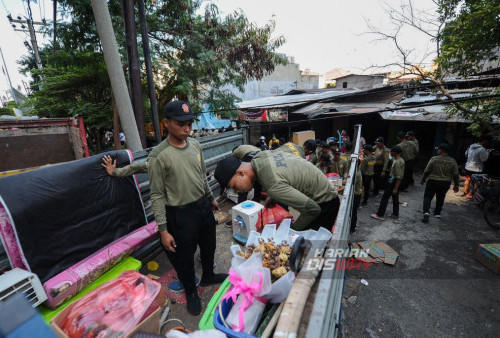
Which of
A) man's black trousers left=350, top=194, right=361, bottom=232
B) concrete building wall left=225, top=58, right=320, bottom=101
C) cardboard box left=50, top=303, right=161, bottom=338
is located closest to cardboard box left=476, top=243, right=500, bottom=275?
man's black trousers left=350, top=194, right=361, bottom=232

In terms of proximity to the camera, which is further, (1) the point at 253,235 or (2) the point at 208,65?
(2) the point at 208,65

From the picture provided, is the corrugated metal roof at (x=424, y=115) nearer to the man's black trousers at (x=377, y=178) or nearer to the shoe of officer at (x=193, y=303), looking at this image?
the man's black trousers at (x=377, y=178)

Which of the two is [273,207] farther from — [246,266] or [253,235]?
[246,266]

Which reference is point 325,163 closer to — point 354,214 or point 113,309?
point 354,214

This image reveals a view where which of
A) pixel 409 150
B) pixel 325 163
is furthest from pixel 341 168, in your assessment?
pixel 409 150

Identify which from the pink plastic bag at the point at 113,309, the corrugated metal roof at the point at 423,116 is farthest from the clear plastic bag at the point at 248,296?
the corrugated metal roof at the point at 423,116

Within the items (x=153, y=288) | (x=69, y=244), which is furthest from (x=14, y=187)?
(x=153, y=288)

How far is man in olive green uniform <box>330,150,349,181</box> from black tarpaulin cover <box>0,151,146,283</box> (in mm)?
4684

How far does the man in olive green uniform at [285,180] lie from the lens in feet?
6.64

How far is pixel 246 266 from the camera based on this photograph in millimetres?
1446

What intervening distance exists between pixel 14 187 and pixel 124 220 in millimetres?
1305

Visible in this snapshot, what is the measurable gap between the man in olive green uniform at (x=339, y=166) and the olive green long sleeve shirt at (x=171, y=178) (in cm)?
436

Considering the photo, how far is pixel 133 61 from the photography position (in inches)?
165

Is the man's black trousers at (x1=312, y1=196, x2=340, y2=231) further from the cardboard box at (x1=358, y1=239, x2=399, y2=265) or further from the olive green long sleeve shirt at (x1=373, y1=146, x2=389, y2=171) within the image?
the olive green long sleeve shirt at (x1=373, y1=146, x2=389, y2=171)
